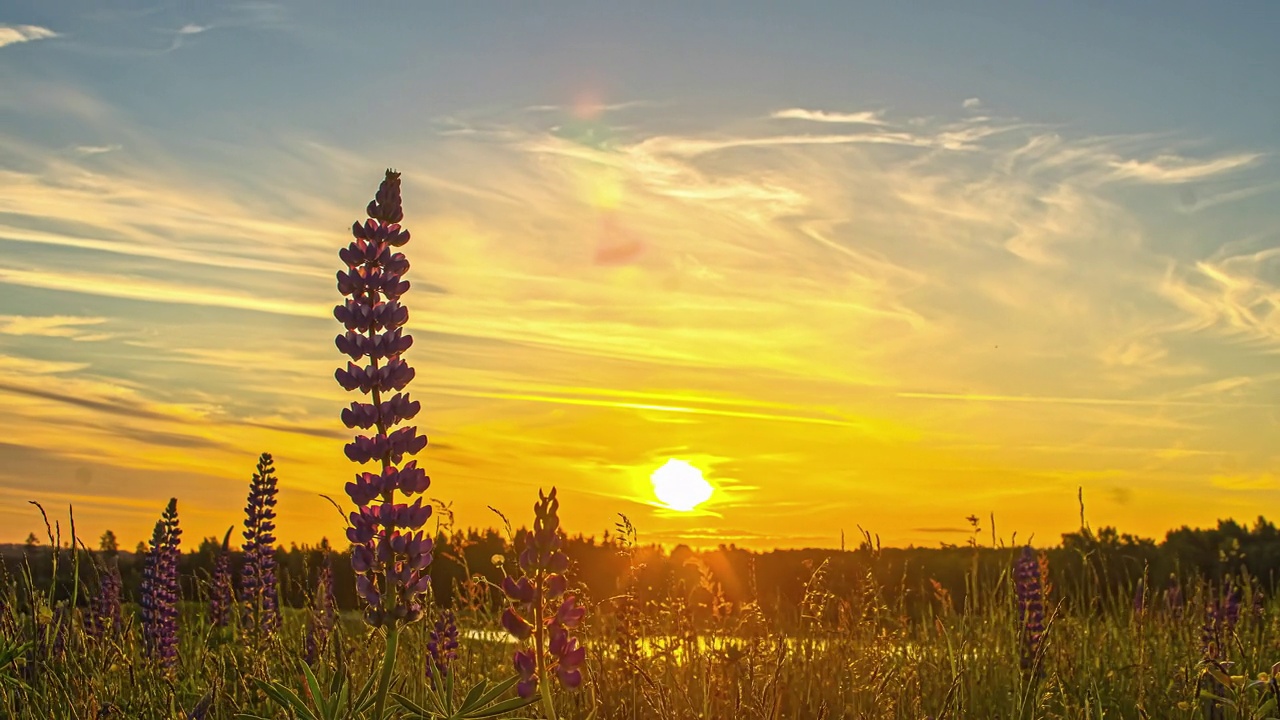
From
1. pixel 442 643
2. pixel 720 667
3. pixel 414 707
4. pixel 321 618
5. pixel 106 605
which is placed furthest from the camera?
pixel 106 605

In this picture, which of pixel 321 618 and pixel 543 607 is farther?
pixel 321 618

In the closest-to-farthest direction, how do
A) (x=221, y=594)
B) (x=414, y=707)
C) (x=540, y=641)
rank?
(x=540, y=641), (x=414, y=707), (x=221, y=594)

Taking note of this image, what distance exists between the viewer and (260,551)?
7.67 meters

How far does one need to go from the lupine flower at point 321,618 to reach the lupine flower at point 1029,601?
483cm

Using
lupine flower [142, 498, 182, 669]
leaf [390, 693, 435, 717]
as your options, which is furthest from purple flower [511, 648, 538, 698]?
lupine flower [142, 498, 182, 669]

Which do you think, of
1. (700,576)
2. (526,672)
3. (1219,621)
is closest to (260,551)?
(700,576)

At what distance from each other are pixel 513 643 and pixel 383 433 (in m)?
3.78

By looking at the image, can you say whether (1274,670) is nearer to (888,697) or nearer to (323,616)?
(888,697)

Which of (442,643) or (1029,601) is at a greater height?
(1029,601)

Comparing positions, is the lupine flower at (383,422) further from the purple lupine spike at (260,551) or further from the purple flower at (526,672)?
the purple lupine spike at (260,551)

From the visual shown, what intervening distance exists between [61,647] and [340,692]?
4.20 meters

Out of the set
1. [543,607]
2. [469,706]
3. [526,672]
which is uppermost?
[543,607]

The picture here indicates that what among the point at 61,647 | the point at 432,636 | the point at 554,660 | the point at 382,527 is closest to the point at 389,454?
the point at 382,527

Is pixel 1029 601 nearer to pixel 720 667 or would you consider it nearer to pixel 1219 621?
pixel 1219 621
